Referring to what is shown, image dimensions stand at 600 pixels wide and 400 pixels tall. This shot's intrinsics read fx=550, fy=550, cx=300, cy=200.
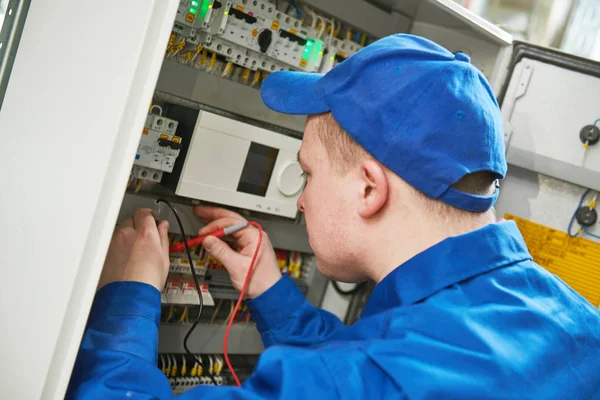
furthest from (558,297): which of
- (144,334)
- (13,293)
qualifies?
(13,293)

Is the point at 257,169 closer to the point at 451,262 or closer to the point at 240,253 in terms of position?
the point at 240,253

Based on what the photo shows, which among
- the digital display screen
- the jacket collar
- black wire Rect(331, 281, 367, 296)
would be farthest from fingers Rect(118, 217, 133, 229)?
black wire Rect(331, 281, 367, 296)

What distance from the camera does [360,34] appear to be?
1740 mm

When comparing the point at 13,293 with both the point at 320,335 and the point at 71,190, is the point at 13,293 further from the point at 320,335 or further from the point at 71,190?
the point at 320,335

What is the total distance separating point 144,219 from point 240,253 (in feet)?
1.00

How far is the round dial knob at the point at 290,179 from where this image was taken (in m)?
1.56

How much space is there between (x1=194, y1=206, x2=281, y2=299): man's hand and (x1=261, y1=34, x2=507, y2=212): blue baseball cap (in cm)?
54

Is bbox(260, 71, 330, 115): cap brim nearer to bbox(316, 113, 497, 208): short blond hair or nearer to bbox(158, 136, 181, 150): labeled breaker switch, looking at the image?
bbox(316, 113, 497, 208): short blond hair

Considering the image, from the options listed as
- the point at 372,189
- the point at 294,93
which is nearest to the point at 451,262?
the point at 372,189

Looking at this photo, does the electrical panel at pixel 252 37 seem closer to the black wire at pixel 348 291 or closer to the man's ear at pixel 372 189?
the man's ear at pixel 372 189

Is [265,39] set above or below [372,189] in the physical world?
above

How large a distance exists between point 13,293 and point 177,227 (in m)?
0.48

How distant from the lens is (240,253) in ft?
4.83

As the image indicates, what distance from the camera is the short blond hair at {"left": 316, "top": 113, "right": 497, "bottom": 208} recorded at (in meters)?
0.98
